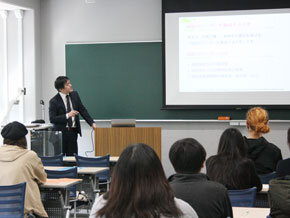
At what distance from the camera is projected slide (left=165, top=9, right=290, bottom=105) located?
24.1ft

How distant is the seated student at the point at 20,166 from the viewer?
354 cm

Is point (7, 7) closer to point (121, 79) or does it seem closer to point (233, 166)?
point (121, 79)

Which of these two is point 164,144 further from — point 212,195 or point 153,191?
point 153,191

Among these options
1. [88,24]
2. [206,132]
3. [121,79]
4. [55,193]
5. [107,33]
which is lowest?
[55,193]

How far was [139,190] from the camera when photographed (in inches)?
61.9

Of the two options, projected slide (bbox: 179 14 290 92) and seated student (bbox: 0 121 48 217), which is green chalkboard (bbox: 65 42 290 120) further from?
seated student (bbox: 0 121 48 217)

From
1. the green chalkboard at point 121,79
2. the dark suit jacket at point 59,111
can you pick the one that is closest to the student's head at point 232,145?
the dark suit jacket at point 59,111

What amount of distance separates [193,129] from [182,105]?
1.55 feet

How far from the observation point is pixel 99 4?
26.9 ft

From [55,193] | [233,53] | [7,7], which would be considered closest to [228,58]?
[233,53]

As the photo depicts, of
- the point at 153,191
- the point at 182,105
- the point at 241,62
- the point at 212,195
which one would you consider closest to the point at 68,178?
the point at 212,195

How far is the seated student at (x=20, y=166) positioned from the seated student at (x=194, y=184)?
1646 millimetres

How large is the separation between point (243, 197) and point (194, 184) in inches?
38.0

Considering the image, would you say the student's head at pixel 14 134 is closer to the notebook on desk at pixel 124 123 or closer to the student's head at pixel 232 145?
the student's head at pixel 232 145
